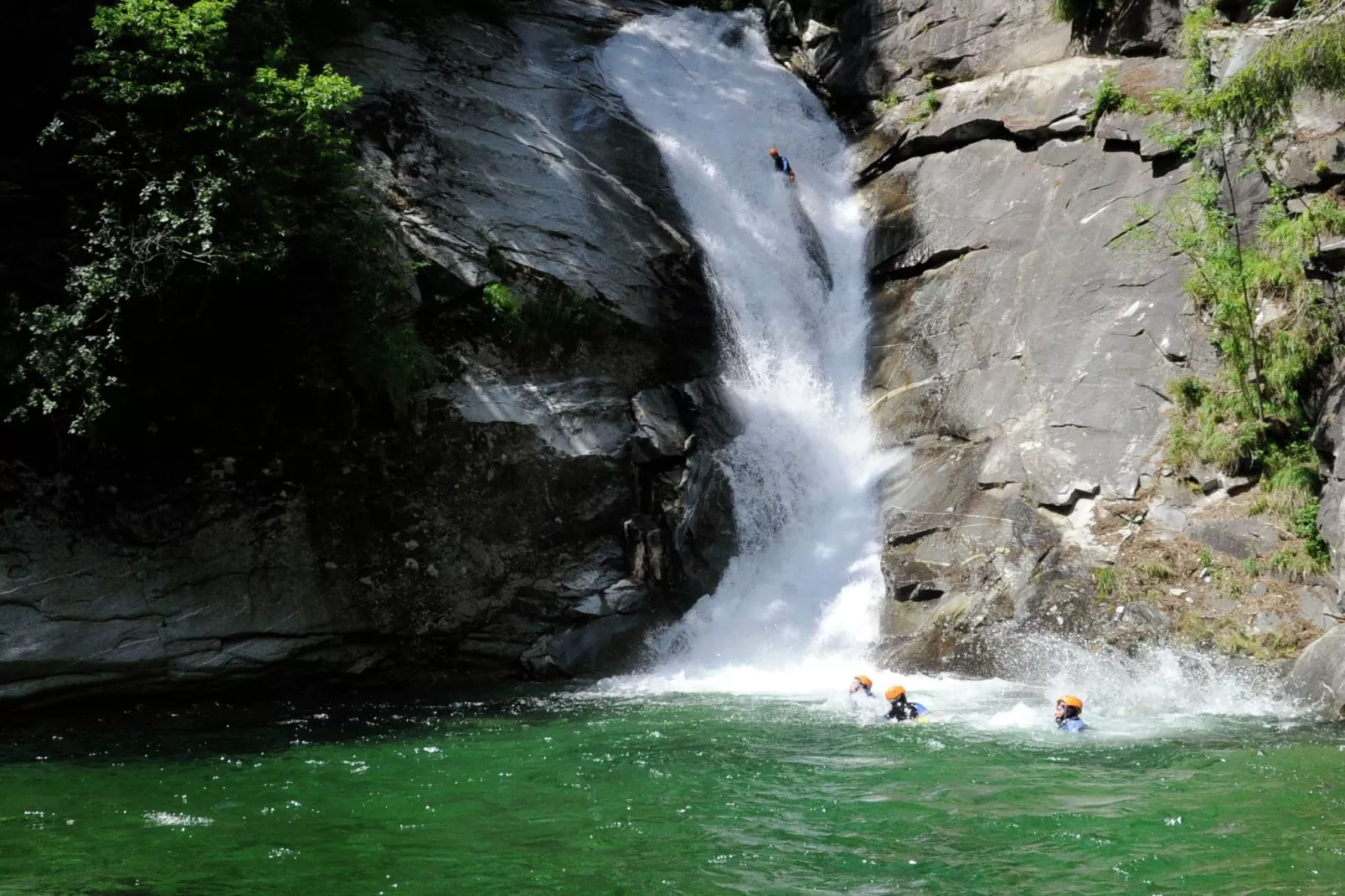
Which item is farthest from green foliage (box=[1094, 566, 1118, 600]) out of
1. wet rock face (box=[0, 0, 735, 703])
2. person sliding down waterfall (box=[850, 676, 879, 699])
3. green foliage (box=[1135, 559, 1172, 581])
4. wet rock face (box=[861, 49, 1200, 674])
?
wet rock face (box=[0, 0, 735, 703])

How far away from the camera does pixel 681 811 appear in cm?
696

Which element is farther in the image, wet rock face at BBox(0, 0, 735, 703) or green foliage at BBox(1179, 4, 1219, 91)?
green foliage at BBox(1179, 4, 1219, 91)

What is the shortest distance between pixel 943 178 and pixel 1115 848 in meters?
15.0

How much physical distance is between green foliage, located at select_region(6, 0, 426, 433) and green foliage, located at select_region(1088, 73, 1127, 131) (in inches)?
472

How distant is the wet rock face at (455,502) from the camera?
459 inches

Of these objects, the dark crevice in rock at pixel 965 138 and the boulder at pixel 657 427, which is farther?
the dark crevice in rock at pixel 965 138

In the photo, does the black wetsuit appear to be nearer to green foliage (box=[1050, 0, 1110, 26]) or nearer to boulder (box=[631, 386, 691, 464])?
boulder (box=[631, 386, 691, 464])

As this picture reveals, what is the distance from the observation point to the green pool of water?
5.57m

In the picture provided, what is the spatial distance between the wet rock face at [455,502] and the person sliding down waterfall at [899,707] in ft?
16.8

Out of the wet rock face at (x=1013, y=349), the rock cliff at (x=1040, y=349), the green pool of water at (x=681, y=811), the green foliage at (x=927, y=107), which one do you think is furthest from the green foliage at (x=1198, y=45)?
the green pool of water at (x=681, y=811)

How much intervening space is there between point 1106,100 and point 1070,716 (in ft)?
38.7

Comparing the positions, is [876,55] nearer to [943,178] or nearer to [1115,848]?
[943,178]

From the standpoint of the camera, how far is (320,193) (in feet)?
42.9

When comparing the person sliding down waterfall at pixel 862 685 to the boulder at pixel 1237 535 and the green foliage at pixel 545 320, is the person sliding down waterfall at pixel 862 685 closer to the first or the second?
the boulder at pixel 1237 535
